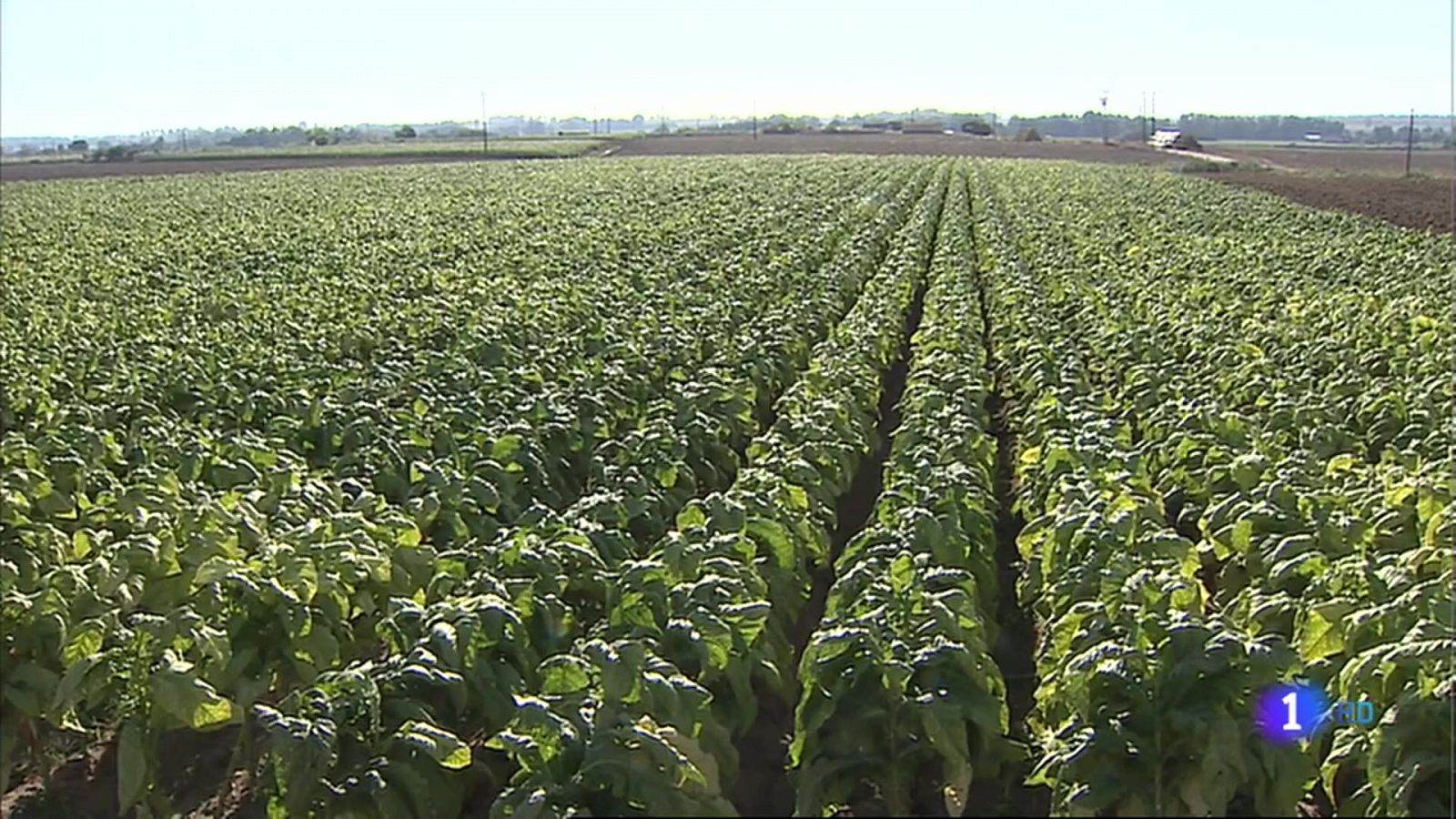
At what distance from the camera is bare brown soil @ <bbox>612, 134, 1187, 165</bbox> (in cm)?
7950

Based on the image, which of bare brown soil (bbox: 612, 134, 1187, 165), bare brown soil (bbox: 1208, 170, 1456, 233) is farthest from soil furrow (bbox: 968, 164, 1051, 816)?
bare brown soil (bbox: 612, 134, 1187, 165)

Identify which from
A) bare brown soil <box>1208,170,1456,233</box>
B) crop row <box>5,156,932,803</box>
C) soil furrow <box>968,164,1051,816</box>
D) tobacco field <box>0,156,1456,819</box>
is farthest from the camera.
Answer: bare brown soil <box>1208,170,1456,233</box>

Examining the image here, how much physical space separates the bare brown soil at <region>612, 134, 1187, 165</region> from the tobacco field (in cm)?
6288

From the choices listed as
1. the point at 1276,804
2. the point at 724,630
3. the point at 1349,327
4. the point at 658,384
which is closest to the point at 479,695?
the point at 724,630

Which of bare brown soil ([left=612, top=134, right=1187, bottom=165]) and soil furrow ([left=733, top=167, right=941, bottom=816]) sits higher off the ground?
bare brown soil ([left=612, top=134, right=1187, bottom=165])

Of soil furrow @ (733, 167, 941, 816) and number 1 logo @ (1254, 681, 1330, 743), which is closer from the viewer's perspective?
number 1 logo @ (1254, 681, 1330, 743)

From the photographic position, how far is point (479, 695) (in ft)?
17.9

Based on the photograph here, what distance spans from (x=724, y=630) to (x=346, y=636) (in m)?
2.05

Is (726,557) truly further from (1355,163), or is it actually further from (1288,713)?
(1355,163)

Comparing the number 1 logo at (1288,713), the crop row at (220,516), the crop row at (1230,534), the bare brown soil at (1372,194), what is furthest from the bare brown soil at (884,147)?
the number 1 logo at (1288,713)

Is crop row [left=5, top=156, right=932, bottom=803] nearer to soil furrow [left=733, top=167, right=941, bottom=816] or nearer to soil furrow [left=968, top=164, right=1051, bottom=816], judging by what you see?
soil furrow [left=733, top=167, right=941, bottom=816]

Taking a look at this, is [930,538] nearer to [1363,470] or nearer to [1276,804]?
[1276,804]

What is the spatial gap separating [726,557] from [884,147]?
282 ft

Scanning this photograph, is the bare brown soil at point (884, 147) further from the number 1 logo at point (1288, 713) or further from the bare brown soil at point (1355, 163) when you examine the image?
the number 1 logo at point (1288, 713)
